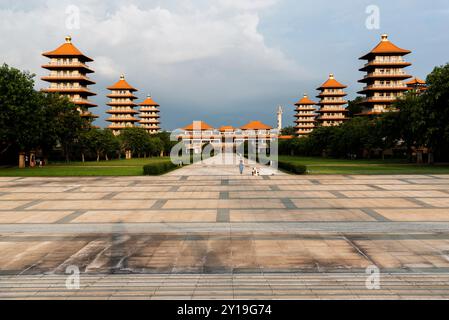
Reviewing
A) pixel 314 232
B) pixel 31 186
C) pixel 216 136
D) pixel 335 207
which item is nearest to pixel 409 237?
pixel 314 232

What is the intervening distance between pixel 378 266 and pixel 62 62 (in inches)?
2913

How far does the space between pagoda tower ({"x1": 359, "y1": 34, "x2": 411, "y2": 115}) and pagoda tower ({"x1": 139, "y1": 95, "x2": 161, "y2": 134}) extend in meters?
65.9

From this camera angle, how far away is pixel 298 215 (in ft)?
43.4

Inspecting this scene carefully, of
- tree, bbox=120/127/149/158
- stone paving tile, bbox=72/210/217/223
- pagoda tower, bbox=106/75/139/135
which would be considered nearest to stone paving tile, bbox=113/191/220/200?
stone paving tile, bbox=72/210/217/223

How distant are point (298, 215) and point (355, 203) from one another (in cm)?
377

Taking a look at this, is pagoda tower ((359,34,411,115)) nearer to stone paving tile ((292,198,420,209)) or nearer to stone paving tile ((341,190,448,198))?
stone paving tile ((341,190,448,198))

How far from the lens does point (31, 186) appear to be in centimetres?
2233

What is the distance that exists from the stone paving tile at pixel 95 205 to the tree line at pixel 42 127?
19.9 metres

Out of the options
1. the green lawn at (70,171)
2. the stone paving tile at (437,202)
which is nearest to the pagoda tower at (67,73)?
the green lawn at (70,171)

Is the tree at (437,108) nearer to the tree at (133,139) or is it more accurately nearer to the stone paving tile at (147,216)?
the stone paving tile at (147,216)

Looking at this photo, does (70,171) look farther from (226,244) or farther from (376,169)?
(376,169)

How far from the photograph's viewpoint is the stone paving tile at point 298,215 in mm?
12469

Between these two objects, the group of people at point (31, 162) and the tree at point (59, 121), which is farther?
the group of people at point (31, 162)
